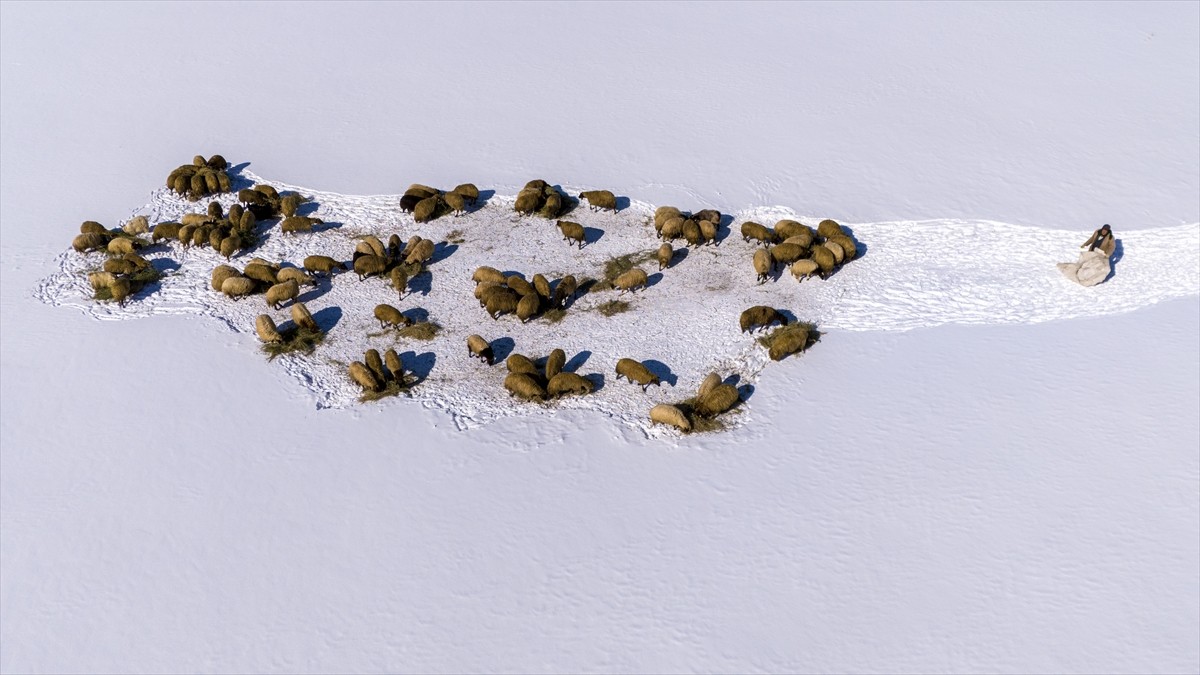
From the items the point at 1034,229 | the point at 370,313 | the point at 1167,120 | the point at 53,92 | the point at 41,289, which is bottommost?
the point at 41,289

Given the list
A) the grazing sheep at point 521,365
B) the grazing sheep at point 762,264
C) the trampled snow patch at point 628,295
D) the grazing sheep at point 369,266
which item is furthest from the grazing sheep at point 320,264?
the grazing sheep at point 762,264

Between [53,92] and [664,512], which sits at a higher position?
[53,92]

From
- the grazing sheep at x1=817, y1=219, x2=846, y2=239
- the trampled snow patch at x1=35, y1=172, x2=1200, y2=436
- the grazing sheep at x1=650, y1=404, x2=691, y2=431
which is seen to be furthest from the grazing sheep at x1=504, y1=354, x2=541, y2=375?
the grazing sheep at x1=817, y1=219, x2=846, y2=239

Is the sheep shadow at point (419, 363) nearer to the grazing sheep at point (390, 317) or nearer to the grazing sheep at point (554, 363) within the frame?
the grazing sheep at point (390, 317)

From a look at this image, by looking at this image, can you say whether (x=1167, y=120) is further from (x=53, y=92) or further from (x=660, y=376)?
(x=53, y=92)

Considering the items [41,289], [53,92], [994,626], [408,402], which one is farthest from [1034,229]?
[53,92]
